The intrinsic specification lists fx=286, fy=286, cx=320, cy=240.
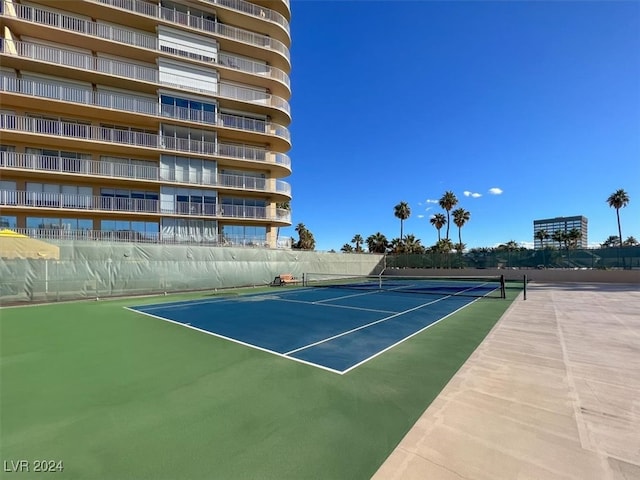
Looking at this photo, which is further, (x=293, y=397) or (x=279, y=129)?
(x=279, y=129)

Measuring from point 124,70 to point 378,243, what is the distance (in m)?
52.4

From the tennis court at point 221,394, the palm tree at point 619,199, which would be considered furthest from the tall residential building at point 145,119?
the palm tree at point 619,199

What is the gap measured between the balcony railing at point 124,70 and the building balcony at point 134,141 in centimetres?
396

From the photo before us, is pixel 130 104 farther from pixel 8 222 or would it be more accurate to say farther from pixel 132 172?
pixel 8 222

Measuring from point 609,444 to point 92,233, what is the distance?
27330mm

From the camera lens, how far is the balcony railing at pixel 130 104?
19297 mm

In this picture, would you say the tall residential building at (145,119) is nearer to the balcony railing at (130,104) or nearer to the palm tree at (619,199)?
the balcony railing at (130,104)

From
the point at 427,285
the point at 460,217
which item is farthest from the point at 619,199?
the point at 427,285

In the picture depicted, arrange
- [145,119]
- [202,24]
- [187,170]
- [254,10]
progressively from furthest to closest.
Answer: [254,10] < [202,24] < [187,170] < [145,119]

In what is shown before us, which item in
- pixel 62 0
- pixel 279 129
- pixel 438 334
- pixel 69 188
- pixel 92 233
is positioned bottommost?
pixel 438 334

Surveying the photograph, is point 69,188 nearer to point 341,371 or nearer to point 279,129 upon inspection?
point 279,129

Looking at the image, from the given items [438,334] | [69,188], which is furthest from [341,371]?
[69,188]

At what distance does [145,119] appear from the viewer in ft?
73.1

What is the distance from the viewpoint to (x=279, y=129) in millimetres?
27016
